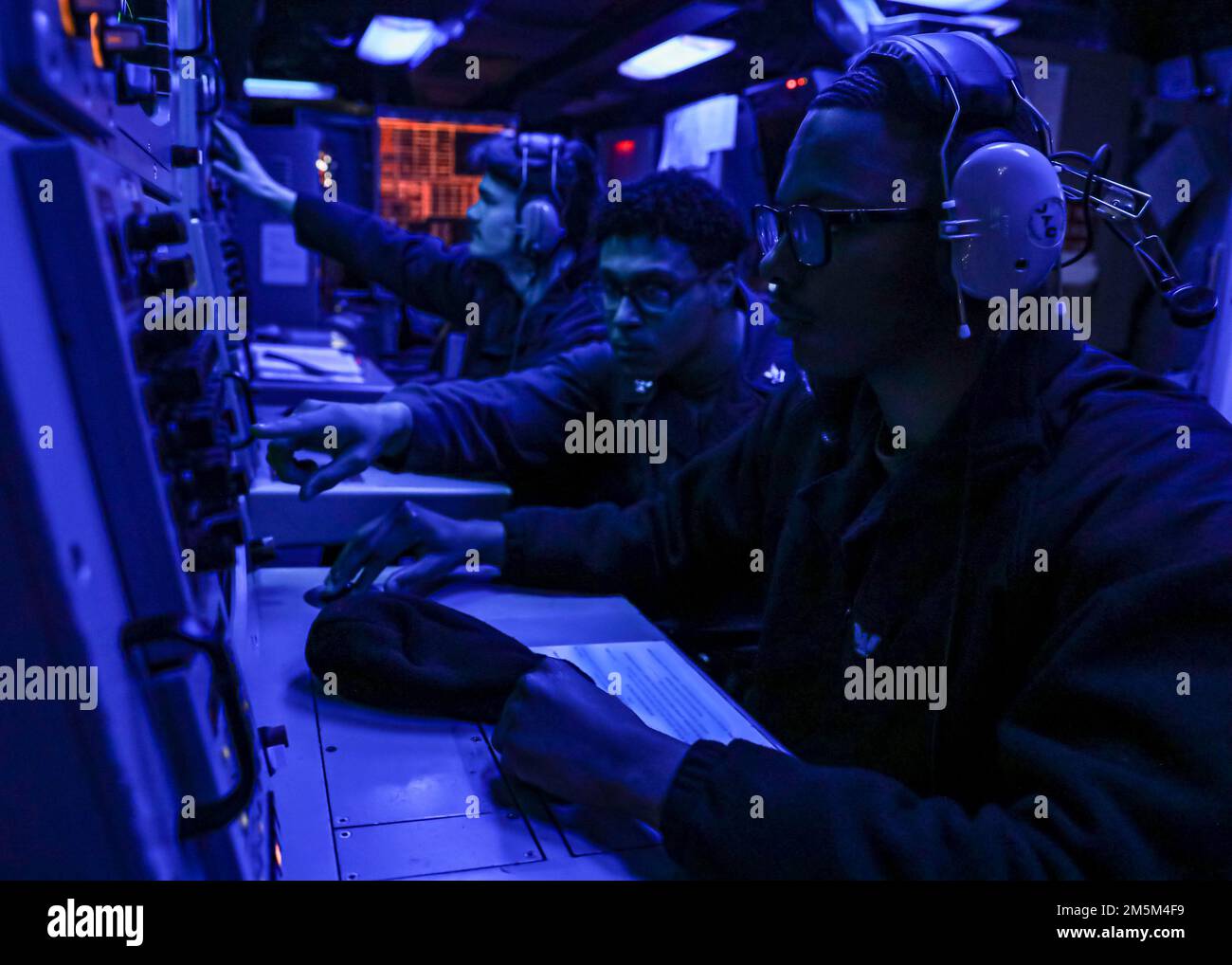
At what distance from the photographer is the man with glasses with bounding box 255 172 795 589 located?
5.74 feet

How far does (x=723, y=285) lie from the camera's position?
185cm

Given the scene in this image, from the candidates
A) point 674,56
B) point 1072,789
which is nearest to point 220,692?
point 1072,789

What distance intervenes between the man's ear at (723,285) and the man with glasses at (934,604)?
0.60 m

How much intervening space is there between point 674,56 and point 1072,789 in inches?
161

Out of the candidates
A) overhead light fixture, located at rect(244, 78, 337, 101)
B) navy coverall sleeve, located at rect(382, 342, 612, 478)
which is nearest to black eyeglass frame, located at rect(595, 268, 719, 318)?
navy coverall sleeve, located at rect(382, 342, 612, 478)

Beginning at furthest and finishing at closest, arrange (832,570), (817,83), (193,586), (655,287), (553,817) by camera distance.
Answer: (817,83), (655,287), (832,570), (553,817), (193,586)

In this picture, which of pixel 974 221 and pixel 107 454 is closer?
pixel 107 454

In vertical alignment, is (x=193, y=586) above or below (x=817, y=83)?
below

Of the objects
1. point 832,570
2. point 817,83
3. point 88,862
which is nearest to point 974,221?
point 832,570

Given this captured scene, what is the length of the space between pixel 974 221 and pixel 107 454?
2.33ft

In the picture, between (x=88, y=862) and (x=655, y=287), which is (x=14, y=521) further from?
(x=655, y=287)

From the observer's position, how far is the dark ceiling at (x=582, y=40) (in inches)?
116

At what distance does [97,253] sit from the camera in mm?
463

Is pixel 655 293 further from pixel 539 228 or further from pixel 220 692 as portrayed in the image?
pixel 220 692
